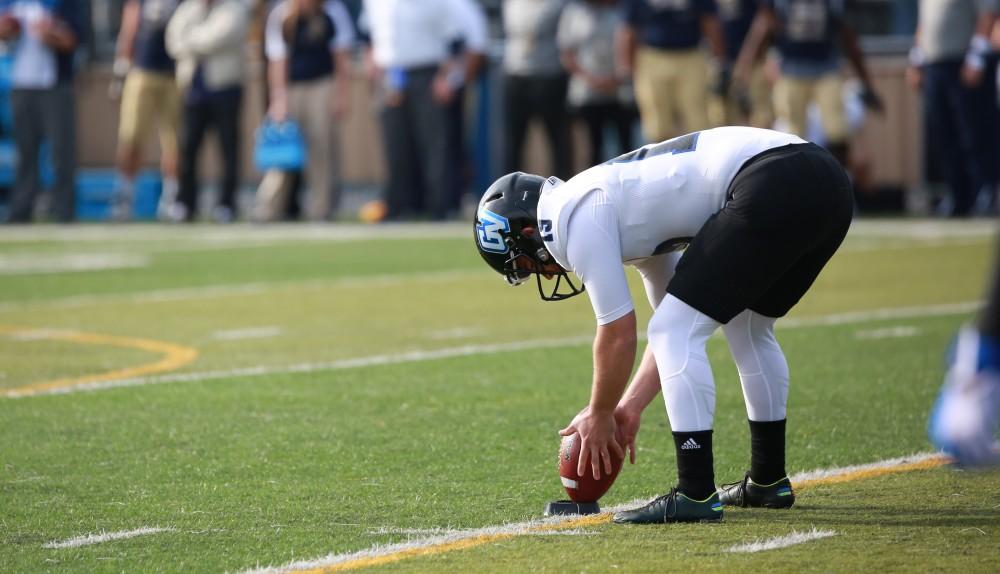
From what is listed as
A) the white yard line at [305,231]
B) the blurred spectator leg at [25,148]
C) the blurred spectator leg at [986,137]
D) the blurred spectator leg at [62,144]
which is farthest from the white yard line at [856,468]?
the blurred spectator leg at [25,148]

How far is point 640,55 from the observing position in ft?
56.0

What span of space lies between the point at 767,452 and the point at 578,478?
621mm

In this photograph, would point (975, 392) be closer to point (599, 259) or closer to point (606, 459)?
point (599, 259)

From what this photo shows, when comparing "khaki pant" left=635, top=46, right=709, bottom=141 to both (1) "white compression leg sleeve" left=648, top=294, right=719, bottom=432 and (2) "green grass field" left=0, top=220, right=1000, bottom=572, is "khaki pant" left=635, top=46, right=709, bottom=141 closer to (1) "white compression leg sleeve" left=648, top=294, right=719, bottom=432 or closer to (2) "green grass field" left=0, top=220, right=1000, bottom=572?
(2) "green grass field" left=0, top=220, right=1000, bottom=572

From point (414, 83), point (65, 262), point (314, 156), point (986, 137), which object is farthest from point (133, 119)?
point (986, 137)

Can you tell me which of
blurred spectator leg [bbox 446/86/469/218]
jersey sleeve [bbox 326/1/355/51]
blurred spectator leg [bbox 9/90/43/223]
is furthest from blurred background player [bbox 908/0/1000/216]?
blurred spectator leg [bbox 9/90/43/223]

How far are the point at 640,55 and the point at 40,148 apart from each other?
7.46m

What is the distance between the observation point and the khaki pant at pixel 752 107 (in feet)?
61.8

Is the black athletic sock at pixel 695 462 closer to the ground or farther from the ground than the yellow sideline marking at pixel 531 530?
farther from the ground

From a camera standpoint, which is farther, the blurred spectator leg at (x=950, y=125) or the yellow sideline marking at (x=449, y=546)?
the blurred spectator leg at (x=950, y=125)

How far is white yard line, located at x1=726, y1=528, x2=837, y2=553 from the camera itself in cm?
508

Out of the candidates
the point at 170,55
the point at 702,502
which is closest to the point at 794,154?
the point at 702,502

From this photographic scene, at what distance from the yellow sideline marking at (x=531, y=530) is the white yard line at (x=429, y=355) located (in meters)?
3.42

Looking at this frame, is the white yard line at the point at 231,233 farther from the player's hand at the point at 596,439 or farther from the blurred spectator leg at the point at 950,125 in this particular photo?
the player's hand at the point at 596,439
